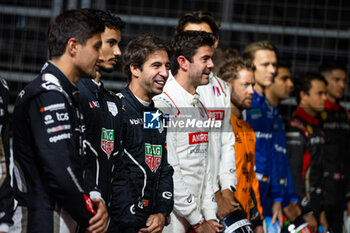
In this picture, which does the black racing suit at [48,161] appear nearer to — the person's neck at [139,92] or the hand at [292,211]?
the person's neck at [139,92]

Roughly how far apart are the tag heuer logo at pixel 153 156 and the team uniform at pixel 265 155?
1714mm

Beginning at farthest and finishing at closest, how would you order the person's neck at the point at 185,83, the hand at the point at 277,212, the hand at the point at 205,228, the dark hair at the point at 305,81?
1. the dark hair at the point at 305,81
2. the hand at the point at 277,212
3. the person's neck at the point at 185,83
4. the hand at the point at 205,228

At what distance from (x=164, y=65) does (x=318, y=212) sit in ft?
9.16

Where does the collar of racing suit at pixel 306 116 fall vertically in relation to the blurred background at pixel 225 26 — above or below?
below

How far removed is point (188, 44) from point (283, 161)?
1682mm

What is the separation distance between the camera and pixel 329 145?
5961mm

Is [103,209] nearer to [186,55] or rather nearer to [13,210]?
A: [13,210]

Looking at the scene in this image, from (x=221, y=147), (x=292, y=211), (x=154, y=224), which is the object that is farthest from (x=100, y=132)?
(x=292, y=211)

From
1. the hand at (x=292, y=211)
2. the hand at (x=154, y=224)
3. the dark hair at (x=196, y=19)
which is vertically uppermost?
the dark hair at (x=196, y=19)

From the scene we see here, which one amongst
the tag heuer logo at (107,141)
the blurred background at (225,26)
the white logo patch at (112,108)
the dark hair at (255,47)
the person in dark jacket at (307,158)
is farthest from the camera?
the person in dark jacket at (307,158)

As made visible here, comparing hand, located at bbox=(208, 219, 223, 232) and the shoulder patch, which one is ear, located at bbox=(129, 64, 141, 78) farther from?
the shoulder patch

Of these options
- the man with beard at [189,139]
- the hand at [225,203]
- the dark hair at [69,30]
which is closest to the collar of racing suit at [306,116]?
the hand at [225,203]

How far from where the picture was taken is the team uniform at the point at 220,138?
4035mm

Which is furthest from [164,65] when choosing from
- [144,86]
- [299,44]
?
[299,44]
